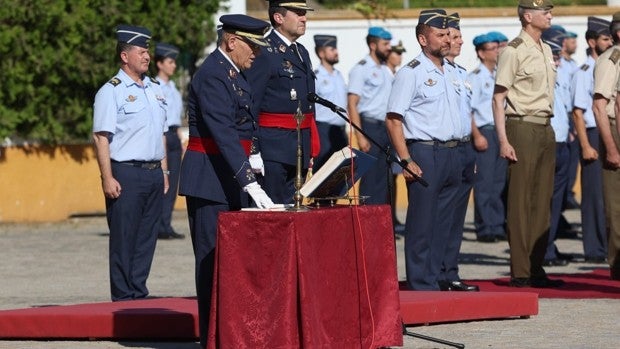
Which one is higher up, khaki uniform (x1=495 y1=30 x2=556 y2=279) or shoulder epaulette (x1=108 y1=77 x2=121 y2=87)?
shoulder epaulette (x1=108 y1=77 x2=121 y2=87)

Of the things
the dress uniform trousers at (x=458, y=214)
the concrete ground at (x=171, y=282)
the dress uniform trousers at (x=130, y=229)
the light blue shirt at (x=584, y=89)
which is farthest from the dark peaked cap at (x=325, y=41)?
the dress uniform trousers at (x=130, y=229)

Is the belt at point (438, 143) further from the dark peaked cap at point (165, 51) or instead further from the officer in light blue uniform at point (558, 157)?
the dark peaked cap at point (165, 51)

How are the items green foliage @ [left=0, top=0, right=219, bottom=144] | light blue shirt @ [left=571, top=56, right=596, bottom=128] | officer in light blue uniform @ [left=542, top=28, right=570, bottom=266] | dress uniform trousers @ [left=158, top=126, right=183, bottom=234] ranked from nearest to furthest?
officer in light blue uniform @ [left=542, top=28, right=570, bottom=266] → light blue shirt @ [left=571, top=56, right=596, bottom=128] → dress uniform trousers @ [left=158, top=126, right=183, bottom=234] → green foliage @ [left=0, top=0, right=219, bottom=144]

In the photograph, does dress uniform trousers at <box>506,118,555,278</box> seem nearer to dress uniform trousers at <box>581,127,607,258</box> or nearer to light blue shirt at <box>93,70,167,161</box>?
dress uniform trousers at <box>581,127,607,258</box>

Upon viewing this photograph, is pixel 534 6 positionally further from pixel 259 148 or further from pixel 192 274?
pixel 192 274

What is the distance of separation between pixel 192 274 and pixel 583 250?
3964 mm

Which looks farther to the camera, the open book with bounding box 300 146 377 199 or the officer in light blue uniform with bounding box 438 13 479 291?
the officer in light blue uniform with bounding box 438 13 479 291

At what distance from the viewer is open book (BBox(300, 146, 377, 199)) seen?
8992 millimetres

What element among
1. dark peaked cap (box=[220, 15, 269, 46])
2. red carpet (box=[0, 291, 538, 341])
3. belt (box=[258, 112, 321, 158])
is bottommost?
red carpet (box=[0, 291, 538, 341])

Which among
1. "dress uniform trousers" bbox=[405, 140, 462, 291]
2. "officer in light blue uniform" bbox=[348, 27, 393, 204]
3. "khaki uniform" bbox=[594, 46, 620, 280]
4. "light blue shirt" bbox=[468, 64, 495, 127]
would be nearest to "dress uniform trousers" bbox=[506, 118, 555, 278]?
"khaki uniform" bbox=[594, 46, 620, 280]

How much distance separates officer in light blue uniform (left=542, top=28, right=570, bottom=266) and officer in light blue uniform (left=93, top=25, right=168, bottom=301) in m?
4.11

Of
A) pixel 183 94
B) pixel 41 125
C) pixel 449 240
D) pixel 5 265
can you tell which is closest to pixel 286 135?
pixel 449 240

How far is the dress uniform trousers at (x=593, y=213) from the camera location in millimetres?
15094

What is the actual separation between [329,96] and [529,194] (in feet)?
18.9
